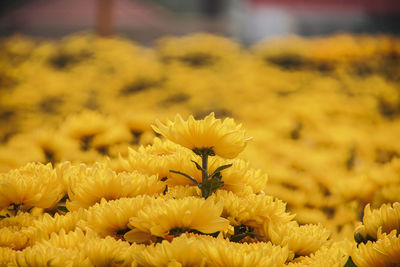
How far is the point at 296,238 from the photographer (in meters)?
0.94

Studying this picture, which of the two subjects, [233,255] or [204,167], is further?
[204,167]

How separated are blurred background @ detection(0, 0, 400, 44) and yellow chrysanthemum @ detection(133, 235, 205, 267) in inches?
578

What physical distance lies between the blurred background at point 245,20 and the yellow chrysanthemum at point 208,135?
14475 mm

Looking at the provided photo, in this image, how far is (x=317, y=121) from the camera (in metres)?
3.59

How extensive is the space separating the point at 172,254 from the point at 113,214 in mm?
163

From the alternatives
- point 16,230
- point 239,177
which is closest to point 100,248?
point 16,230

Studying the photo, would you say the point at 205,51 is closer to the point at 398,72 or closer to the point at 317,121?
the point at 398,72

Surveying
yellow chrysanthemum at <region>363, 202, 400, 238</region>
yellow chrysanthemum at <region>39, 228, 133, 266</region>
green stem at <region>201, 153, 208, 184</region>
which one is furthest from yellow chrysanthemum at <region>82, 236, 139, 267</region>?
yellow chrysanthemum at <region>363, 202, 400, 238</region>

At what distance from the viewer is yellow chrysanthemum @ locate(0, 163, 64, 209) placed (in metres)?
0.99

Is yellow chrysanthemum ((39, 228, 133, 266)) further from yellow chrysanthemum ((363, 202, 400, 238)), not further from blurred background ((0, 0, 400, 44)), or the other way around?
blurred background ((0, 0, 400, 44))

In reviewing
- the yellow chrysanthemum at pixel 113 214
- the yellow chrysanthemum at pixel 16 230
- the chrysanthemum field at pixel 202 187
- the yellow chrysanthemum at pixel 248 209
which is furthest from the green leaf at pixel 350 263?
the yellow chrysanthemum at pixel 16 230

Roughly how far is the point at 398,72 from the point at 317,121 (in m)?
3.11

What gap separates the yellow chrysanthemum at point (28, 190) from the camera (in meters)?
0.99

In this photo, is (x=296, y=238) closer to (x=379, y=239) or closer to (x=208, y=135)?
(x=379, y=239)
